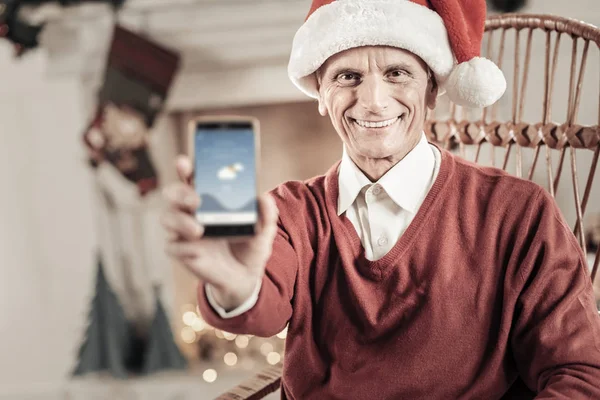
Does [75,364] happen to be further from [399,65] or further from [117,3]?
[399,65]

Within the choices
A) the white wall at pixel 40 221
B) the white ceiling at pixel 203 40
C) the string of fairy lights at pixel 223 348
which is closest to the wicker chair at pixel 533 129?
the white ceiling at pixel 203 40

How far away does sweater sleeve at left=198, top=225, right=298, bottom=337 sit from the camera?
74cm

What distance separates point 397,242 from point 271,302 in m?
0.22

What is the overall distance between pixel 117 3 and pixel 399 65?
1540mm

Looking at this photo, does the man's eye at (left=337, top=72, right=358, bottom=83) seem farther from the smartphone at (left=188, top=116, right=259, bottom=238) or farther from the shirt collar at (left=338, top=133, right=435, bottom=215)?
the smartphone at (left=188, top=116, right=259, bottom=238)

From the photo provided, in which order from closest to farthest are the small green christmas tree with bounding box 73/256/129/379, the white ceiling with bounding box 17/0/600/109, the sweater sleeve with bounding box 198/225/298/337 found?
the sweater sleeve with bounding box 198/225/298/337
the white ceiling with bounding box 17/0/600/109
the small green christmas tree with bounding box 73/256/129/379

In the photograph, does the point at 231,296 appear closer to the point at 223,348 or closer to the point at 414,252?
the point at 414,252

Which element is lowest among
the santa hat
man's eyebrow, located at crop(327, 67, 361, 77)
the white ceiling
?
man's eyebrow, located at crop(327, 67, 361, 77)

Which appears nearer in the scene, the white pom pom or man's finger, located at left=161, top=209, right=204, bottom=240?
man's finger, located at left=161, top=209, right=204, bottom=240

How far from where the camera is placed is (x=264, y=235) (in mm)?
674

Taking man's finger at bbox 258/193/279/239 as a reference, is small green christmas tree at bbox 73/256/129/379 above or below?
below

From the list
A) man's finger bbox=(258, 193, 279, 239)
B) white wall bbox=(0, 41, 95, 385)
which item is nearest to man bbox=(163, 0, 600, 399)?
man's finger bbox=(258, 193, 279, 239)

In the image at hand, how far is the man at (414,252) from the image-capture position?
0.85m

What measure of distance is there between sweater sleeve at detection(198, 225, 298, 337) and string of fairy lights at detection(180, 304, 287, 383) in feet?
4.71
